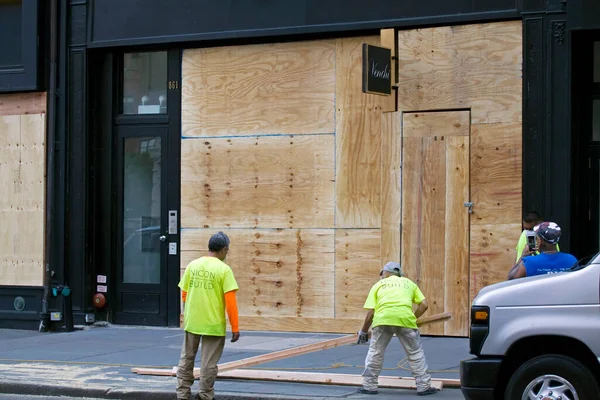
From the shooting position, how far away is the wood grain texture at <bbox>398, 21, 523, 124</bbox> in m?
13.8

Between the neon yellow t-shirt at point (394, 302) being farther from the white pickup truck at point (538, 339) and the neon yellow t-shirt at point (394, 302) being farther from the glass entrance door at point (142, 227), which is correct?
the glass entrance door at point (142, 227)

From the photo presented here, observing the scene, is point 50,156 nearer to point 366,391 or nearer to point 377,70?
→ point 377,70

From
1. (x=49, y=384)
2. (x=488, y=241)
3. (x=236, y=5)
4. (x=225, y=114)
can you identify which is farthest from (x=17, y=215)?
(x=488, y=241)

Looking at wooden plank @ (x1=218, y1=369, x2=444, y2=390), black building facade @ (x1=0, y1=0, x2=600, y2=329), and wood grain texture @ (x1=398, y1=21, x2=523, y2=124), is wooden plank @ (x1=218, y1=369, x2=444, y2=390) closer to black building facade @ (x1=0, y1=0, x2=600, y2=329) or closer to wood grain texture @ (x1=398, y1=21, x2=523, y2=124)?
wood grain texture @ (x1=398, y1=21, x2=523, y2=124)

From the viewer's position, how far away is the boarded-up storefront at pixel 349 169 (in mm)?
13930

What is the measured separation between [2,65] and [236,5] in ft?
14.5

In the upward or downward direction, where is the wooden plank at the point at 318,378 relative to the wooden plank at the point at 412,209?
downward

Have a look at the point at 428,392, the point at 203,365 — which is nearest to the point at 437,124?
the point at 428,392

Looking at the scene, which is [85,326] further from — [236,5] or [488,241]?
[488,241]

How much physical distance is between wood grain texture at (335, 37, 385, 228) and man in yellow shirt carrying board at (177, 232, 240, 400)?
540cm

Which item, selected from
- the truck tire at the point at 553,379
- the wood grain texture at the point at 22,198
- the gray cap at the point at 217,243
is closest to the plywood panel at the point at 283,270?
the wood grain texture at the point at 22,198

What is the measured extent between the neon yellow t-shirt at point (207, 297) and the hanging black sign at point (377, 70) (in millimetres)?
4847

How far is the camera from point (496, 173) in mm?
13867

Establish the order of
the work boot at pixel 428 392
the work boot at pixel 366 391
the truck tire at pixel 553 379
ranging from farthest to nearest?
the work boot at pixel 366 391, the work boot at pixel 428 392, the truck tire at pixel 553 379
